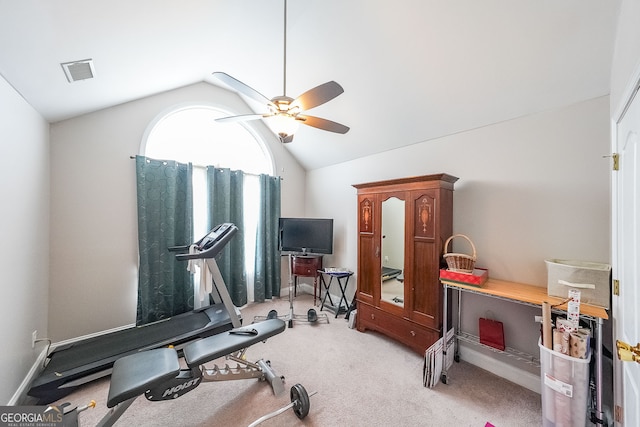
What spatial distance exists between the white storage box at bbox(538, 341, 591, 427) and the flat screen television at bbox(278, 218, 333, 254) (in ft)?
7.67

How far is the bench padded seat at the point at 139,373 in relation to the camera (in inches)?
49.5

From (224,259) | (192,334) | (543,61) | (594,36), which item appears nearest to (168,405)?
(192,334)

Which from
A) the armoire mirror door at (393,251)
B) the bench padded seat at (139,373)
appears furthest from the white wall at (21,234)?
A: the armoire mirror door at (393,251)

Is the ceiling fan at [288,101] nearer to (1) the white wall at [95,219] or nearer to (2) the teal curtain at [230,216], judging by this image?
(2) the teal curtain at [230,216]

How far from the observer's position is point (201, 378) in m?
1.59

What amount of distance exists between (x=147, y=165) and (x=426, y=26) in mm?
3151

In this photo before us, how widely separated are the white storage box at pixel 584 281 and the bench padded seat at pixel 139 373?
2.54m

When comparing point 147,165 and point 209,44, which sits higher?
point 209,44

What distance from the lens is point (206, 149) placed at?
3473mm

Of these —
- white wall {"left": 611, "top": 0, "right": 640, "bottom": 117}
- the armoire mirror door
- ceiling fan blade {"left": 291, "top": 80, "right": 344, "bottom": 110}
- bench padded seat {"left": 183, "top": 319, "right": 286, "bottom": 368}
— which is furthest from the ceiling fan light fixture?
white wall {"left": 611, "top": 0, "right": 640, "bottom": 117}

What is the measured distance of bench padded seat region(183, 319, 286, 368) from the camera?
5.09 feet

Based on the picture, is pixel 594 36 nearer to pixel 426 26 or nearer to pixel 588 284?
pixel 426 26

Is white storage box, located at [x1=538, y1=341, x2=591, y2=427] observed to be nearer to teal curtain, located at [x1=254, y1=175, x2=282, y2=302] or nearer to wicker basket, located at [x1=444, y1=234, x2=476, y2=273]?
wicker basket, located at [x1=444, y1=234, x2=476, y2=273]

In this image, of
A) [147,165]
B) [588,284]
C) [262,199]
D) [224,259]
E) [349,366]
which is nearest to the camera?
[588,284]
